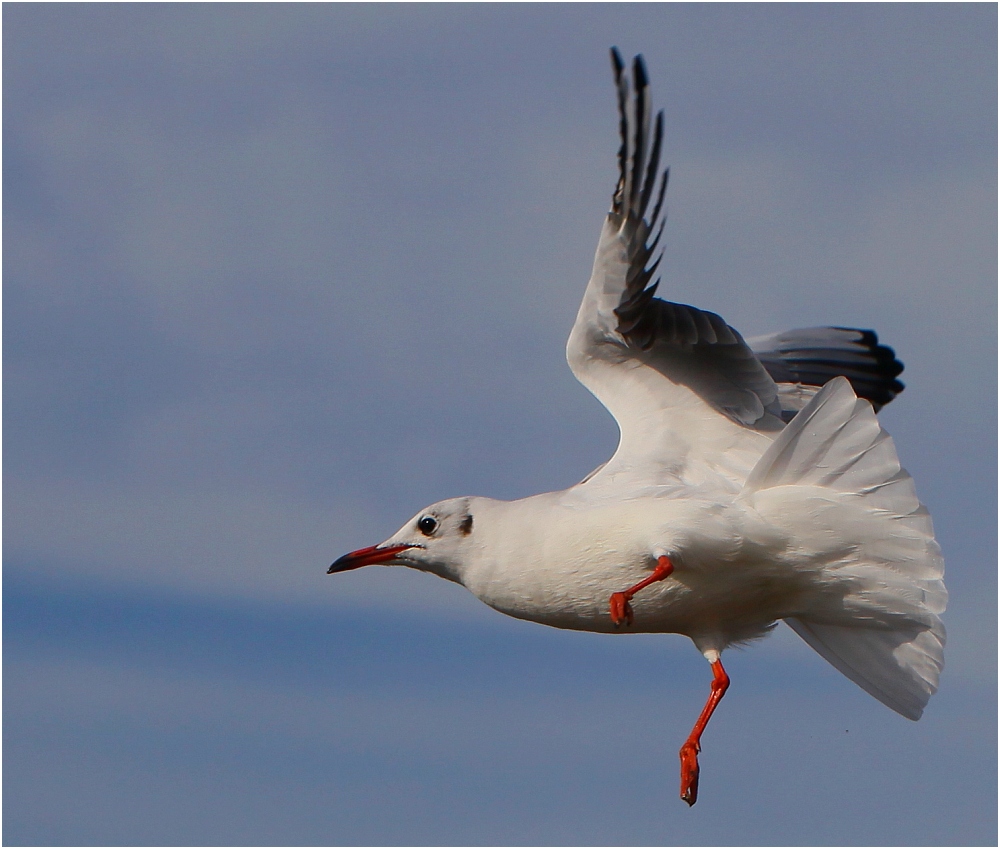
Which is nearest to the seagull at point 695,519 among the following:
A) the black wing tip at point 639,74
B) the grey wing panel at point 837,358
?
the black wing tip at point 639,74

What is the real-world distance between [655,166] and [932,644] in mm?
2609

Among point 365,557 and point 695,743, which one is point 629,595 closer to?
point 695,743

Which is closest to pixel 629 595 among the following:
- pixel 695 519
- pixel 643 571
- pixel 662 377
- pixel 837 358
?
pixel 643 571

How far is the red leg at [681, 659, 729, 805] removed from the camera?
6777mm

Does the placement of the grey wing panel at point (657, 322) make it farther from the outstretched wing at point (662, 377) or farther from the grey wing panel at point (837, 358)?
the grey wing panel at point (837, 358)

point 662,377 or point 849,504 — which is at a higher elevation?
point 662,377

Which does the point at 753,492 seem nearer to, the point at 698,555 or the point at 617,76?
the point at 698,555

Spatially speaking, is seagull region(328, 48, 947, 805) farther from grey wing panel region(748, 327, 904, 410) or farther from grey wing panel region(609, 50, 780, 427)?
grey wing panel region(748, 327, 904, 410)

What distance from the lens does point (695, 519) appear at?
→ 665 centimetres

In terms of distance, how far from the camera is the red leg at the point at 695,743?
678cm

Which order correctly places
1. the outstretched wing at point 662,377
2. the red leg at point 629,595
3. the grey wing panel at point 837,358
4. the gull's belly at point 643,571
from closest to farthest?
1. the red leg at point 629,595
2. the gull's belly at point 643,571
3. the outstretched wing at point 662,377
4. the grey wing panel at point 837,358

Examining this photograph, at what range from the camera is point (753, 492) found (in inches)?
267

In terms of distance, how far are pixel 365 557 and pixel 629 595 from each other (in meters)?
1.66

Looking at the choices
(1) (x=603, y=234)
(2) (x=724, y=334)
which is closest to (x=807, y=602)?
(2) (x=724, y=334)
